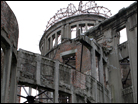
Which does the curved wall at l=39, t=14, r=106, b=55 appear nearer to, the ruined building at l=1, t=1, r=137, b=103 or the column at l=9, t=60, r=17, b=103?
the ruined building at l=1, t=1, r=137, b=103

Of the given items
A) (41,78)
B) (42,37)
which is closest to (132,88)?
(41,78)

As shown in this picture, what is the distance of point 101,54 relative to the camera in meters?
18.6

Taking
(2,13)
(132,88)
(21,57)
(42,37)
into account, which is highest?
(42,37)

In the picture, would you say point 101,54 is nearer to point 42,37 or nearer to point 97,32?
point 97,32

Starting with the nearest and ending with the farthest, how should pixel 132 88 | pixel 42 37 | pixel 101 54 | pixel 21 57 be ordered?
pixel 21 57
pixel 132 88
pixel 101 54
pixel 42 37

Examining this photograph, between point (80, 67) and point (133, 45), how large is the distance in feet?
12.7

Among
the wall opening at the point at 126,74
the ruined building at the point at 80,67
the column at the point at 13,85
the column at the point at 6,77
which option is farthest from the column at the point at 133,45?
the column at the point at 6,77

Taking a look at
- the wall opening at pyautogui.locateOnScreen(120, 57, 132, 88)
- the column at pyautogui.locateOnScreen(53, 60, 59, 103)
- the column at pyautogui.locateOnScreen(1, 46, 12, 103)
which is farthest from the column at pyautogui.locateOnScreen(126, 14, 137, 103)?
the column at pyautogui.locateOnScreen(1, 46, 12, 103)

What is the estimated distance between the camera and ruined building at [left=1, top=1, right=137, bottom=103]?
43.5 feet

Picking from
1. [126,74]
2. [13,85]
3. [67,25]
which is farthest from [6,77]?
[67,25]

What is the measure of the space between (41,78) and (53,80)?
2.57ft

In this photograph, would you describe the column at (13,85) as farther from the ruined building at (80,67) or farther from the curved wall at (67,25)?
the curved wall at (67,25)

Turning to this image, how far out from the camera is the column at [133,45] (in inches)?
671

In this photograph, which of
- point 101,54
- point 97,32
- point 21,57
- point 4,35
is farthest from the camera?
point 97,32
